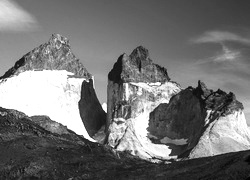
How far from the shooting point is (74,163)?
133 metres

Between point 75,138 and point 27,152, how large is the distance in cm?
4134

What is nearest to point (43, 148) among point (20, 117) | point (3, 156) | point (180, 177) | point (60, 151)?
point (60, 151)

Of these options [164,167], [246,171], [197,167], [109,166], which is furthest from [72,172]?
[246,171]

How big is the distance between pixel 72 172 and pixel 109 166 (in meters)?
11.6

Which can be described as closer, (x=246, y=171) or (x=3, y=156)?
(x=246, y=171)

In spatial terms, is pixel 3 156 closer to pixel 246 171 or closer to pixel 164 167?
pixel 164 167

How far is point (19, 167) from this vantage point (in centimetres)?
12594

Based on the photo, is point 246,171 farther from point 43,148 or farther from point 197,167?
point 43,148

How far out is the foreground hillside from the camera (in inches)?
4444

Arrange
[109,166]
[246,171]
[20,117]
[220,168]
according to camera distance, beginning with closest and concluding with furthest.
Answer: [246,171] → [220,168] → [109,166] → [20,117]

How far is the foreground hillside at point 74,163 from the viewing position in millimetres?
112875

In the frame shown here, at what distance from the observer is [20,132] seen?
14938cm

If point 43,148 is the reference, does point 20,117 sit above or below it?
above

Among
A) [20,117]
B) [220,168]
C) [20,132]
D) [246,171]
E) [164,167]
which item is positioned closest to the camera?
[246,171]
